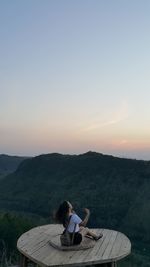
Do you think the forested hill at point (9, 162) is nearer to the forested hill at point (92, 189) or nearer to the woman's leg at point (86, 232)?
the forested hill at point (92, 189)

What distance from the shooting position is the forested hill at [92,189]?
31.0m

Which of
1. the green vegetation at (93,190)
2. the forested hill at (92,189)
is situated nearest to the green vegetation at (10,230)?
the green vegetation at (93,190)

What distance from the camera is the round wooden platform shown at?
589 centimetres

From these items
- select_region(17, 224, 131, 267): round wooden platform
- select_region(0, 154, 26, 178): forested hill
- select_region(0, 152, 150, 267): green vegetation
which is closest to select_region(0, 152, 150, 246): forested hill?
select_region(0, 152, 150, 267): green vegetation

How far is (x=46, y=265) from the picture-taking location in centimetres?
569

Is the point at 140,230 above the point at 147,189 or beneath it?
beneath

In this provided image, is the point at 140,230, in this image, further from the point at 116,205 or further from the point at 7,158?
the point at 7,158

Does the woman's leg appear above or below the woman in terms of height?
below

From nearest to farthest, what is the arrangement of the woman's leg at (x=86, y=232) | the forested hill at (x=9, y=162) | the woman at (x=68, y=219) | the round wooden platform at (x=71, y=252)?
the round wooden platform at (x=71, y=252), the woman at (x=68, y=219), the woman's leg at (x=86, y=232), the forested hill at (x=9, y=162)

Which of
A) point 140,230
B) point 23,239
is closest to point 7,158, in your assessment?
point 140,230

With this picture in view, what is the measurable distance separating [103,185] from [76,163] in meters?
8.17

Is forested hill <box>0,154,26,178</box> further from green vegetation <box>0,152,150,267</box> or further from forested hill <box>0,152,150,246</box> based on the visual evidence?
forested hill <box>0,152,150,246</box>

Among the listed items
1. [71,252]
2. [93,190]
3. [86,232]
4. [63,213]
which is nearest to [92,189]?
[93,190]

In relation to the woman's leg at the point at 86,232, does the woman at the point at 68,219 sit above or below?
above
